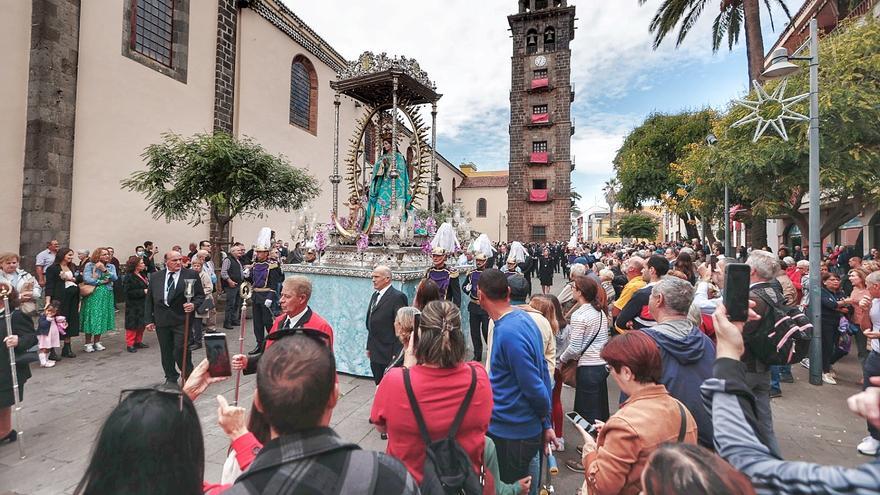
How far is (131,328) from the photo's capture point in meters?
7.24

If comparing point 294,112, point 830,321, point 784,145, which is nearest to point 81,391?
point 830,321

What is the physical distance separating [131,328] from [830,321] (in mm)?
11555

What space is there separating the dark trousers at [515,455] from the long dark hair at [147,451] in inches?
72.5

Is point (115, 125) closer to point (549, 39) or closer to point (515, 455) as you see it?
point (515, 455)

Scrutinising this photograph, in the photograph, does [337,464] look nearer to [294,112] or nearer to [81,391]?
[81,391]

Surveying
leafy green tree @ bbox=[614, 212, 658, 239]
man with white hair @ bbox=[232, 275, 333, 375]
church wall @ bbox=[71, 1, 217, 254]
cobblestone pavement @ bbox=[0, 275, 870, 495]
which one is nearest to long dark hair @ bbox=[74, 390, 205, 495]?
cobblestone pavement @ bbox=[0, 275, 870, 495]

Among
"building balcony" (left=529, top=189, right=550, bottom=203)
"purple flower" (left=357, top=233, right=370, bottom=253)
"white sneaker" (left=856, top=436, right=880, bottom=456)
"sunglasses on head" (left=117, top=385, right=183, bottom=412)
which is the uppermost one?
"building balcony" (left=529, top=189, right=550, bottom=203)

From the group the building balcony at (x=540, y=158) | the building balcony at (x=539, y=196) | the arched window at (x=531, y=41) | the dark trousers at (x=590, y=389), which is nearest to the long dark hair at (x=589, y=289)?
the dark trousers at (x=590, y=389)

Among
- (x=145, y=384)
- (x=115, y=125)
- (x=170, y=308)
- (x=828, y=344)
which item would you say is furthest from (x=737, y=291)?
(x=115, y=125)

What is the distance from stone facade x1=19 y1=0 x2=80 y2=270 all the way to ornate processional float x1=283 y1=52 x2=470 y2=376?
610cm

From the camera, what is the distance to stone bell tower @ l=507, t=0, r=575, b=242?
105ft

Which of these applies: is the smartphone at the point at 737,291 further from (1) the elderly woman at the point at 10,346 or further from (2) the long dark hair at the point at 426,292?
(1) the elderly woman at the point at 10,346

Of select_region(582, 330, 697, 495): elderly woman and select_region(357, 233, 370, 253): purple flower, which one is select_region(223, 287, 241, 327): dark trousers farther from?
select_region(582, 330, 697, 495): elderly woman

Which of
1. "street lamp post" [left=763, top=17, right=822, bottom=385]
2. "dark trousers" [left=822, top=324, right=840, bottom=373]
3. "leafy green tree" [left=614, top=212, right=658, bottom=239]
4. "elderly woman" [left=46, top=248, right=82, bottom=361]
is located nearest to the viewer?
"street lamp post" [left=763, top=17, right=822, bottom=385]
